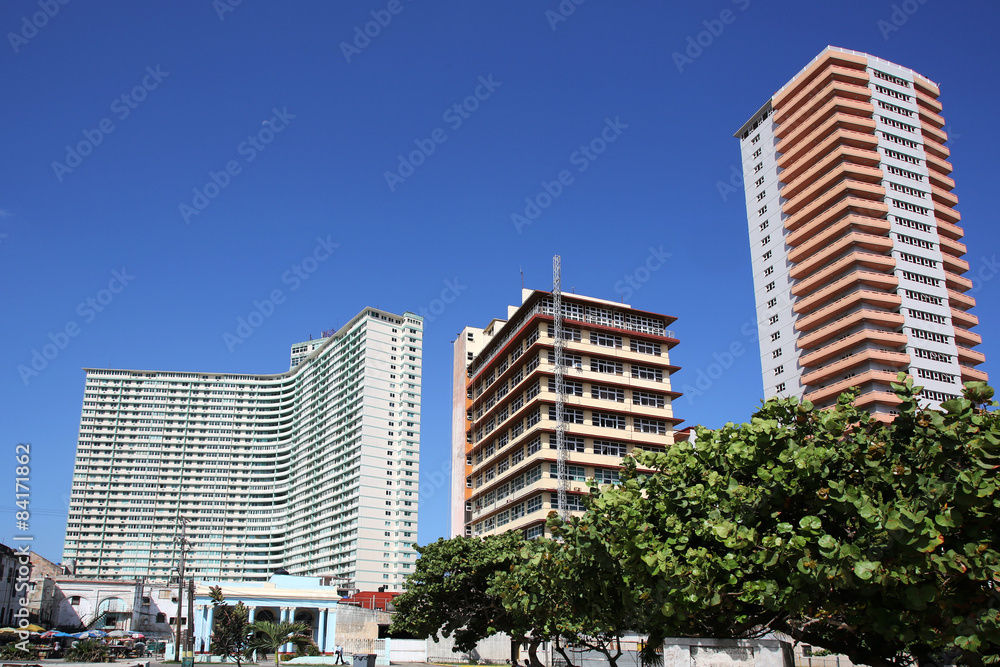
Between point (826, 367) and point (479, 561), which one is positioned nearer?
point (479, 561)

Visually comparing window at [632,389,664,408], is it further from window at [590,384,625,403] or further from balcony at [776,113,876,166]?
balcony at [776,113,876,166]

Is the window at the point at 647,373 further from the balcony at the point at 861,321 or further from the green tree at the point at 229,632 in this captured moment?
the green tree at the point at 229,632

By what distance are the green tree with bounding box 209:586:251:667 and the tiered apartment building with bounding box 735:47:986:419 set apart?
207 ft

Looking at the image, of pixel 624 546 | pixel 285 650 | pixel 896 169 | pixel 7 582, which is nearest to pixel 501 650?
pixel 285 650

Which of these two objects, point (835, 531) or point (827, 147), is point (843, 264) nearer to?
point (827, 147)

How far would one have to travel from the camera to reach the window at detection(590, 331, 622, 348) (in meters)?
73.7

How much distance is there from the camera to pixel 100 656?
5475cm

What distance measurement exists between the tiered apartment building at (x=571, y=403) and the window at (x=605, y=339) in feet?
0.32

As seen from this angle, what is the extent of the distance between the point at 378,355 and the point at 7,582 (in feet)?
296

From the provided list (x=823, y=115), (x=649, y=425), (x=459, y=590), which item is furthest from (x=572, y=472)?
(x=823, y=115)

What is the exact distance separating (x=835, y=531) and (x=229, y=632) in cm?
5284

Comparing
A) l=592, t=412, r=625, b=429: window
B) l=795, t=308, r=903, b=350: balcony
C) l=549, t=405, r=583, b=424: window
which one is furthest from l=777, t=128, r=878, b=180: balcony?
l=549, t=405, r=583, b=424: window

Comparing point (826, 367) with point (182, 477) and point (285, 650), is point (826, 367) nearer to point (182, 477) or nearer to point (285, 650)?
point (285, 650)

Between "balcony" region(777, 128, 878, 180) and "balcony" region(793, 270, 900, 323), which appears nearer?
"balcony" region(793, 270, 900, 323)
